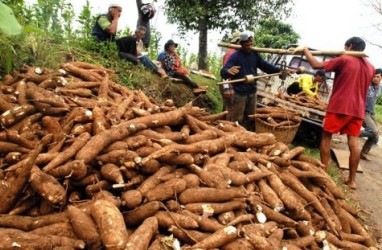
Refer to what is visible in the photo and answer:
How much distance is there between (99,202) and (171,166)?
78 centimetres

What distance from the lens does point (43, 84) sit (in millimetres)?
3850

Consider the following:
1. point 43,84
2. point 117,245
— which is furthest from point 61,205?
point 43,84

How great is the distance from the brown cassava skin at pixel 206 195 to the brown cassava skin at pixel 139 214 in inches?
11.1

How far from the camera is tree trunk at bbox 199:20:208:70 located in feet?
31.6

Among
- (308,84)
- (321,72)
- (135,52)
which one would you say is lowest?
(308,84)

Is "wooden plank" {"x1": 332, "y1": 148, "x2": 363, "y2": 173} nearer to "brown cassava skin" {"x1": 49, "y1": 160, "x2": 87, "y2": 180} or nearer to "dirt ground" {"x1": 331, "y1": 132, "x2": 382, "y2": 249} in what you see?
"dirt ground" {"x1": 331, "y1": 132, "x2": 382, "y2": 249}

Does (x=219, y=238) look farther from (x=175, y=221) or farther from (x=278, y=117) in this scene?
(x=278, y=117)

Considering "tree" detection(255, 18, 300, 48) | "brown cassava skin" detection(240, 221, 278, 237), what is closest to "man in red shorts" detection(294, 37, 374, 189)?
"brown cassava skin" detection(240, 221, 278, 237)

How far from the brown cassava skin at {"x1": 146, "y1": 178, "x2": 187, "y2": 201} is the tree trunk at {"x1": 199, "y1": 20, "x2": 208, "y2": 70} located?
291 inches

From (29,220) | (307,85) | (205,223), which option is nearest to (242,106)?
(307,85)

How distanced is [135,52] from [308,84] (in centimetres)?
339

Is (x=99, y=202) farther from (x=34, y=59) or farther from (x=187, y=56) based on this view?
(x=187, y=56)

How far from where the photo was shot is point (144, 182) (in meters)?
2.69

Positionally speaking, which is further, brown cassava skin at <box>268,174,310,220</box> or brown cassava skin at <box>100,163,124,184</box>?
brown cassava skin at <box>268,174,310,220</box>
